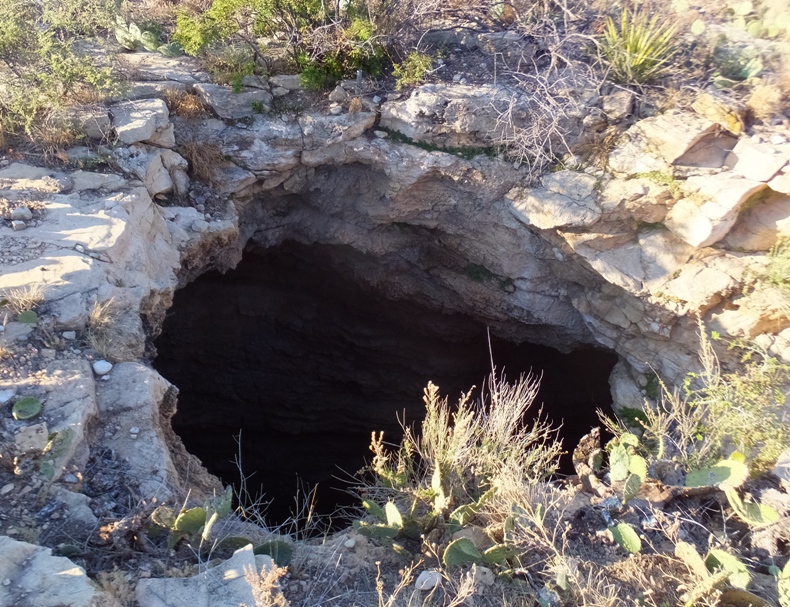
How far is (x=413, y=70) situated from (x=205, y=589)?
13.3 feet

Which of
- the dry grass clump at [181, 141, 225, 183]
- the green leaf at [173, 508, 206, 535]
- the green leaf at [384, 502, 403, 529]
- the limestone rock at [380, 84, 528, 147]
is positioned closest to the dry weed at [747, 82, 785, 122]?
the limestone rock at [380, 84, 528, 147]

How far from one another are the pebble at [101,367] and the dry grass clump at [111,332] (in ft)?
0.23

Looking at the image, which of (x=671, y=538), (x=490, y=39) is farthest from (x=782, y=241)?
(x=490, y=39)

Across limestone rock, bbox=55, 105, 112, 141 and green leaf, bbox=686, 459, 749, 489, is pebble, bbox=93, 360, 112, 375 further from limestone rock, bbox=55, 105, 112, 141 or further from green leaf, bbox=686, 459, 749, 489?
green leaf, bbox=686, 459, 749, 489

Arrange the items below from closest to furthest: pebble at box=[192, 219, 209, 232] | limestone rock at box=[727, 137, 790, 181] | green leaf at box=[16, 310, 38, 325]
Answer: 1. green leaf at box=[16, 310, 38, 325]
2. limestone rock at box=[727, 137, 790, 181]
3. pebble at box=[192, 219, 209, 232]

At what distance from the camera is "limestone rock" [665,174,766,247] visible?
4055 mm

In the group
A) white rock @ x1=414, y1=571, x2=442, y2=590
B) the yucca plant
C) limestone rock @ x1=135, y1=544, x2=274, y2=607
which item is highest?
the yucca plant

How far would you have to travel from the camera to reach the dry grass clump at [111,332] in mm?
3420

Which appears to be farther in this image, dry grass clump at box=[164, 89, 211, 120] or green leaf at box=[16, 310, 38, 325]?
→ dry grass clump at box=[164, 89, 211, 120]

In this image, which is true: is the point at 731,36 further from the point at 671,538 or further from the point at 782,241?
the point at 671,538

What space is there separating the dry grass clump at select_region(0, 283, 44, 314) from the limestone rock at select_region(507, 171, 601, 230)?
3.54 m

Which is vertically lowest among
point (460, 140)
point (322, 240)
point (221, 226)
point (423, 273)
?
point (423, 273)

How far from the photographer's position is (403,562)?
294cm

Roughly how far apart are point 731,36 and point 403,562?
194 inches
